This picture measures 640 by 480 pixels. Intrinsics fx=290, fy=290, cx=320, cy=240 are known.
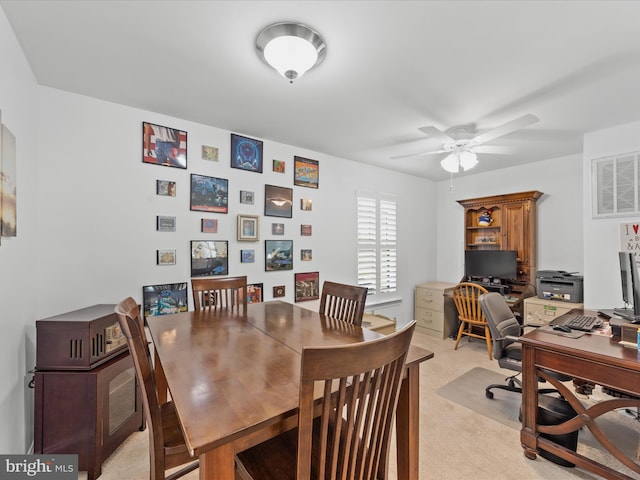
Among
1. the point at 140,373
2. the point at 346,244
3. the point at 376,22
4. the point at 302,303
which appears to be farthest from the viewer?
the point at 346,244

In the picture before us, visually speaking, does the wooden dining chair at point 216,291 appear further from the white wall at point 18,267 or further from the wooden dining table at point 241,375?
the white wall at point 18,267

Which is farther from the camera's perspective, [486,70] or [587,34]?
[486,70]

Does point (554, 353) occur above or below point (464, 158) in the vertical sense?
below

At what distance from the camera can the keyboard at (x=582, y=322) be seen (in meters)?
2.05

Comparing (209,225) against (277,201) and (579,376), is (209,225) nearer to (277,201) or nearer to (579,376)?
(277,201)

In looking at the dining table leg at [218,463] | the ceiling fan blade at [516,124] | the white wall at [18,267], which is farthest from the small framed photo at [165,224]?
the ceiling fan blade at [516,124]

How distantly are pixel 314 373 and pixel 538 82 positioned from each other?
2.46 metres

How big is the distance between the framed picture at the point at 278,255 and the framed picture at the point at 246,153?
2.69 feet

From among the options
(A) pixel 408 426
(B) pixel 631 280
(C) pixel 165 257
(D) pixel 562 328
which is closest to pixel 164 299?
(C) pixel 165 257

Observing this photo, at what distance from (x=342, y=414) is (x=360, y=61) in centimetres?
189

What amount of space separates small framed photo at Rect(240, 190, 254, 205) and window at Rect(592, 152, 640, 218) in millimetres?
3476

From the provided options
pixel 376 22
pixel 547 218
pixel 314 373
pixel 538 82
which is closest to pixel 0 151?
pixel 314 373

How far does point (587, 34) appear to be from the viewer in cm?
156

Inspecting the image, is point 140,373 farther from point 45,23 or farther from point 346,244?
point 346,244
